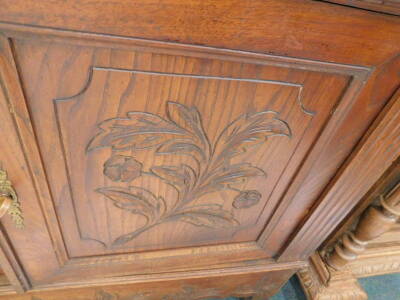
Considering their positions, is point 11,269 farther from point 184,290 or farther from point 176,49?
point 176,49

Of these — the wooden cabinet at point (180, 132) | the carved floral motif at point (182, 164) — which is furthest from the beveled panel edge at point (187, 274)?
the carved floral motif at point (182, 164)

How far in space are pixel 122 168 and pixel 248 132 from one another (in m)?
0.19

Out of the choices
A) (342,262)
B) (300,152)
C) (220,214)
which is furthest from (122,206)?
(342,262)

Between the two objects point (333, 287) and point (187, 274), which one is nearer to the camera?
point (187, 274)

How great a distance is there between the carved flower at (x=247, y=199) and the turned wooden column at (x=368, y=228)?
1.19 ft

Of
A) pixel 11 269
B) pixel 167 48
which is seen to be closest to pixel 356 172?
pixel 167 48

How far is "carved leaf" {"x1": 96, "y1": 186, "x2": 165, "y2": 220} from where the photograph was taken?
50 cm

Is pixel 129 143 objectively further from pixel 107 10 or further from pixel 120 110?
pixel 107 10

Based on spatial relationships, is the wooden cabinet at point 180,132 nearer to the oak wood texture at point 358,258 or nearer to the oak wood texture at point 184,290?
the oak wood texture at point 184,290

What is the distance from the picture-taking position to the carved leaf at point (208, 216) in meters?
0.58

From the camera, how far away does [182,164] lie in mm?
484

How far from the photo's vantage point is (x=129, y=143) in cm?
43

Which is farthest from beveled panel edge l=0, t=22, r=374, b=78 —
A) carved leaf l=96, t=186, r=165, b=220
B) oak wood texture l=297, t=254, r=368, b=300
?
oak wood texture l=297, t=254, r=368, b=300

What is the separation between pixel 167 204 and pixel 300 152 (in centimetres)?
25
